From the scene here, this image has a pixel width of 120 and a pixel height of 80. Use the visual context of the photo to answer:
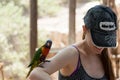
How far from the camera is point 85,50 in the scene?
1332mm

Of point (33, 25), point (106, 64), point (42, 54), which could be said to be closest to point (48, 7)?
point (33, 25)

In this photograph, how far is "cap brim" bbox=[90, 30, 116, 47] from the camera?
1.18 meters

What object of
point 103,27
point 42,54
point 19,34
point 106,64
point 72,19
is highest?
point 103,27

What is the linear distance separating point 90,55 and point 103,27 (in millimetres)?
217

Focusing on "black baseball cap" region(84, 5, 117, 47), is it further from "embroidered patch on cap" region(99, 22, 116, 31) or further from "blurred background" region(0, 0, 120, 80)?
"blurred background" region(0, 0, 120, 80)

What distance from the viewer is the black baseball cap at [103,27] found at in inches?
46.1

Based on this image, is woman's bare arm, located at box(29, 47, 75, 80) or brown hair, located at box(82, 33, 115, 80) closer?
woman's bare arm, located at box(29, 47, 75, 80)

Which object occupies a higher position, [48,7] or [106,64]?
[106,64]

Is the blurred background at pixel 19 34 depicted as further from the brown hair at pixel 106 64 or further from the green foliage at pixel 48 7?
the brown hair at pixel 106 64

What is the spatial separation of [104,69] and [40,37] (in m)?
3.35

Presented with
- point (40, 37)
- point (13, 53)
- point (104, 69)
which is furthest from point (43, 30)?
point (104, 69)

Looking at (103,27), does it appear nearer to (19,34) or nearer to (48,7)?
(19,34)

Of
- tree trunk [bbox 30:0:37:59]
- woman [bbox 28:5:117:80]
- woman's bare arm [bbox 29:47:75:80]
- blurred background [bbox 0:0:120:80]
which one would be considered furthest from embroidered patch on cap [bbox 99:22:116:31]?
blurred background [bbox 0:0:120:80]

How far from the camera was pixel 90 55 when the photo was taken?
4.44ft
